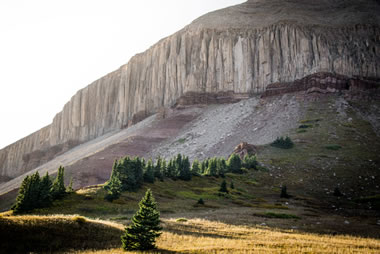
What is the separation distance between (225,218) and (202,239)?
811cm

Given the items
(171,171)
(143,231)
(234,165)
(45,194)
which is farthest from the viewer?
(234,165)

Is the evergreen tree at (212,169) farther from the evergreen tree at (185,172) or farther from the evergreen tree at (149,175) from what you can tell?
the evergreen tree at (149,175)

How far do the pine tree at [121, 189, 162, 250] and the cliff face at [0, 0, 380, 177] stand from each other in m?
81.9

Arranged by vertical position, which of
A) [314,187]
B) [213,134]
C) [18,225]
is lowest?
[314,187]

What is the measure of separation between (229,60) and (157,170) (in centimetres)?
6292

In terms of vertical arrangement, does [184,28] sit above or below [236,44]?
above

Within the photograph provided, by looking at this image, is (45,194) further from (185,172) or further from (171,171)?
(185,172)

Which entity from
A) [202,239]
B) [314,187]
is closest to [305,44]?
[314,187]

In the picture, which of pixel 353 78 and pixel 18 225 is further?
pixel 353 78

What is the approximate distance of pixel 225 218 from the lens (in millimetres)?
21781

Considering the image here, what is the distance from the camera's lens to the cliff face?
9038 cm

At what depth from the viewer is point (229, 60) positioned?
96.0 m

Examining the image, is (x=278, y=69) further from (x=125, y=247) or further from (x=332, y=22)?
(x=125, y=247)

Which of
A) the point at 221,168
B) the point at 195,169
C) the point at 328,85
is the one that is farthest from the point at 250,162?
the point at 328,85
